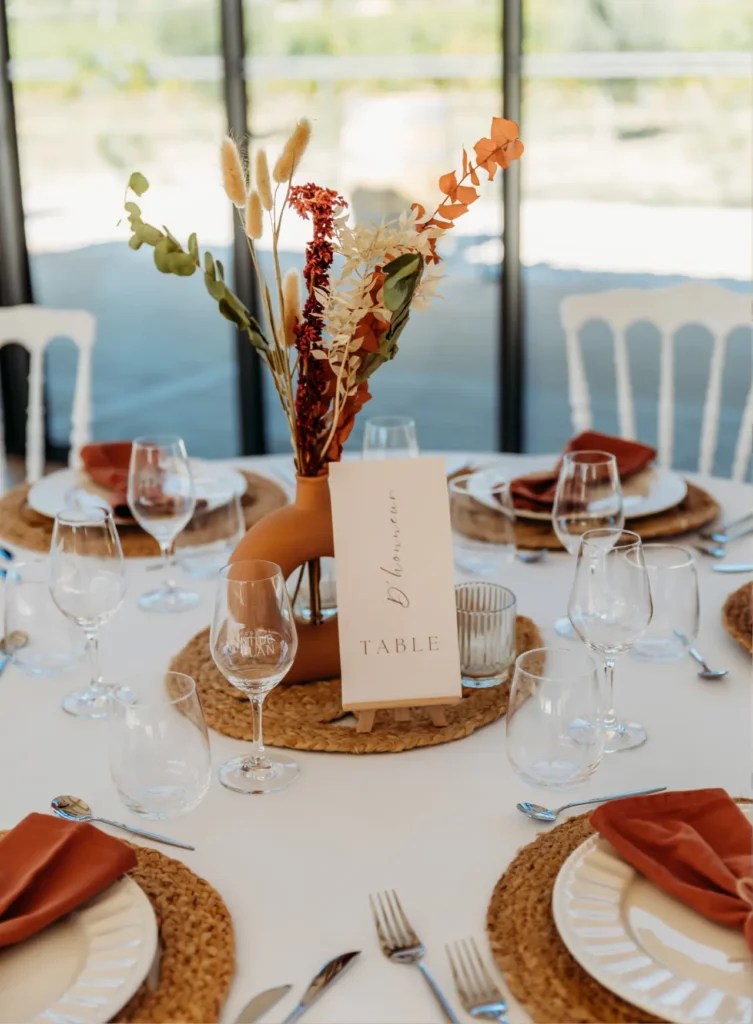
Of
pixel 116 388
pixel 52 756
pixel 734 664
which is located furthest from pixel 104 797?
pixel 116 388

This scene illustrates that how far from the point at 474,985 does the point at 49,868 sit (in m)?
0.34

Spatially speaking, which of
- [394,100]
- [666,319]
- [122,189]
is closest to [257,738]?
[666,319]

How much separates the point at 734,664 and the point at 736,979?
23.0 inches

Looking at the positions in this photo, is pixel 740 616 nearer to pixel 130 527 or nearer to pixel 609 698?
pixel 609 698

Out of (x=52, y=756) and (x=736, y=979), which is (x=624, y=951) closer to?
(x=736, y=979)

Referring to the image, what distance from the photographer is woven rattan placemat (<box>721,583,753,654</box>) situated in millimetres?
1403

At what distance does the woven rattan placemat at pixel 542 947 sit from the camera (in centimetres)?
81

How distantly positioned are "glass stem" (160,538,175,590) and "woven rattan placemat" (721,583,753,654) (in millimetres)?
731

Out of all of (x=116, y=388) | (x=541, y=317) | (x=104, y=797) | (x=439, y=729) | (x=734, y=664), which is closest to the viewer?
(x=104, y=797)

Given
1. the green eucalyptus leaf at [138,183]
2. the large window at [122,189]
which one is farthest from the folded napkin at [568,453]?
the large window at [122,189]

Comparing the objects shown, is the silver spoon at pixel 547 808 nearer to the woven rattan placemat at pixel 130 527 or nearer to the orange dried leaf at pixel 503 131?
the orange dried leaf at pixel 503 131

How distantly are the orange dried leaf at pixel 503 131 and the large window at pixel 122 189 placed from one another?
2.65 metres

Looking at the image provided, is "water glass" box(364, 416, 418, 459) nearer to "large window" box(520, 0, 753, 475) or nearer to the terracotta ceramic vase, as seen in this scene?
the terracotta ceramic vase

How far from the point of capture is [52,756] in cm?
119
